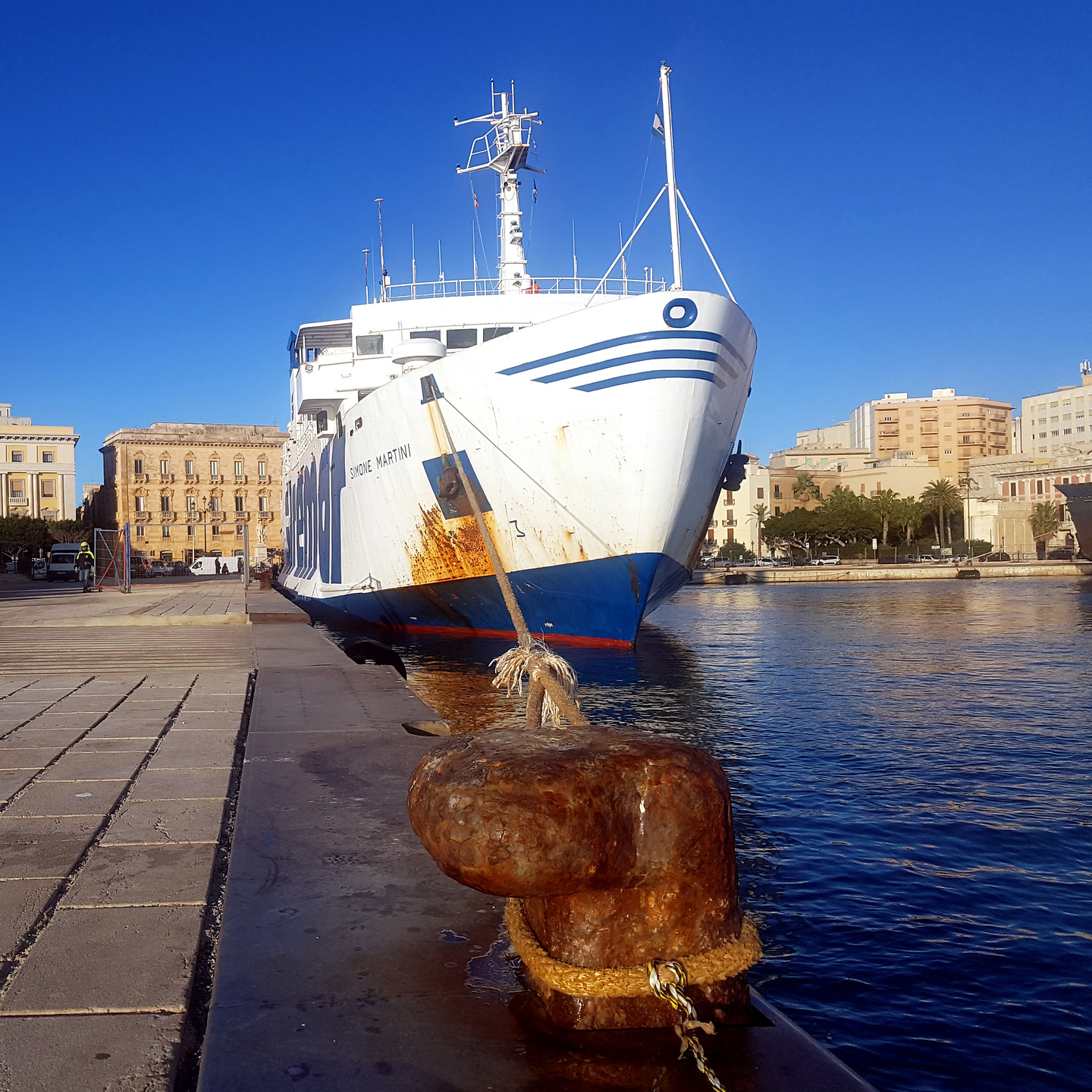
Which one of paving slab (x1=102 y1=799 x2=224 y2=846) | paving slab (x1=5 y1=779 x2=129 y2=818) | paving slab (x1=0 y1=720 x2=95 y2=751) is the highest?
paving slab (x1=0 y1=720 x2=95 y2=751)

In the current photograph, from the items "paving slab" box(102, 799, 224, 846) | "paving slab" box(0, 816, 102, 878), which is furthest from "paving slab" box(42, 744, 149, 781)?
"paving slab" box(0, 816, 102, 878)

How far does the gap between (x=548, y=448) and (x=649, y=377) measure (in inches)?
80.8

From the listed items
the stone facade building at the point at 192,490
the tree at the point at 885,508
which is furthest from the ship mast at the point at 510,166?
the tree at the point at 885,508

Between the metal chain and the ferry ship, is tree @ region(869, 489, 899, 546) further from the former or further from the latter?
the metal chain

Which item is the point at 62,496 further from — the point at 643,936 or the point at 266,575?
the point at 643,936

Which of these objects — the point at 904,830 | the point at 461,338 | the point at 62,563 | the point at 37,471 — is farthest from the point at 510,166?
the point at 37,471

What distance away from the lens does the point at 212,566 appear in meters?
72.5

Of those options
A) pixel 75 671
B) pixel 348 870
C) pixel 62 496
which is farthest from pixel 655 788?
pixel 62 496

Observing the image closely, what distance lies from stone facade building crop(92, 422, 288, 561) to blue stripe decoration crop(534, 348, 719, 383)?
236ft

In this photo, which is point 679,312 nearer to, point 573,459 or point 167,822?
point 573,459

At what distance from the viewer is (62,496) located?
93812mm

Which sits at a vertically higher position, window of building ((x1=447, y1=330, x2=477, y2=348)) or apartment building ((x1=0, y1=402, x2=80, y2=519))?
apartment building ((x1=0, y1=402, x2=80, y2=519))

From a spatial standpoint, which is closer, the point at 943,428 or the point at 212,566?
the point at 212,566

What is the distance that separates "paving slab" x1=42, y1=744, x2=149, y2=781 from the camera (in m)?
5.14
